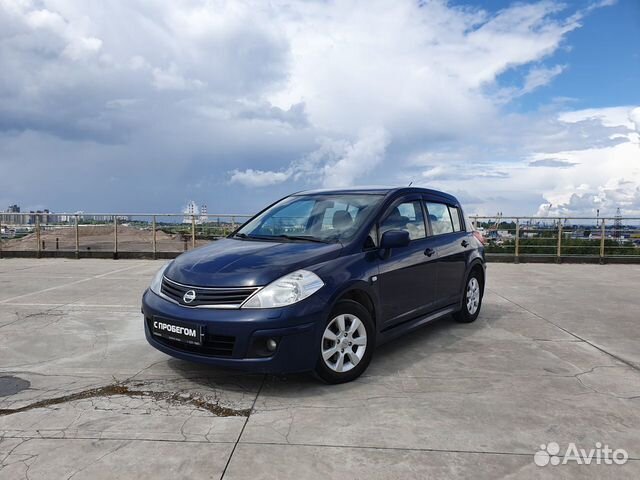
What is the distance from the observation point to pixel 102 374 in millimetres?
3969

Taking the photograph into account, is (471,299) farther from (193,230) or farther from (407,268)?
(193,230)

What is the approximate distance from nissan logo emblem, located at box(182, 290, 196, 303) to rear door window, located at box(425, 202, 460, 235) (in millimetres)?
2696

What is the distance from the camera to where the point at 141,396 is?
346 cm

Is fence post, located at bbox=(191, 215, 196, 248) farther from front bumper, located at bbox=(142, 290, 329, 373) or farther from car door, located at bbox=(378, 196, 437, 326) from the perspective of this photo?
front bumper, located at bbox=(142, 290, 329, 373)

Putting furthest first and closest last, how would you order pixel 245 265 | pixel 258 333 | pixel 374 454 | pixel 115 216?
1. pixel 115 216
2. pixel 245 265
3. pixel 258 333
4. pixel 374 454

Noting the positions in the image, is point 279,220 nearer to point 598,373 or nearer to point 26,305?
point 598,373

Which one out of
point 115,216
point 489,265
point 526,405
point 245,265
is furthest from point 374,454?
point 115,216

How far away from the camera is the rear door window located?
522 centimetres

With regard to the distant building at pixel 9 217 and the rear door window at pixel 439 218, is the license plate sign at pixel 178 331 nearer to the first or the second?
the rear door window at pixel 439 218

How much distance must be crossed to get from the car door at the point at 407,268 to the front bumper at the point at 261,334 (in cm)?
90

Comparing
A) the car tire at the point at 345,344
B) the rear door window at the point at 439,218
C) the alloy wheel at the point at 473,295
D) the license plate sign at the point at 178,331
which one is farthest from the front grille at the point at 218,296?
the alloy wheel at the point at 473,295

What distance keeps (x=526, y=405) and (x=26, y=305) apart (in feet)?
21.2

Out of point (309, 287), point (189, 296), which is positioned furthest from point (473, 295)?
point (189, 296)

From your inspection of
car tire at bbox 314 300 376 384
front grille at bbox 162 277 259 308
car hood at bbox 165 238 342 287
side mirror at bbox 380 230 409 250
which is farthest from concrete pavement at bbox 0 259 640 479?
side mirror at bbox 380 230 409 250
